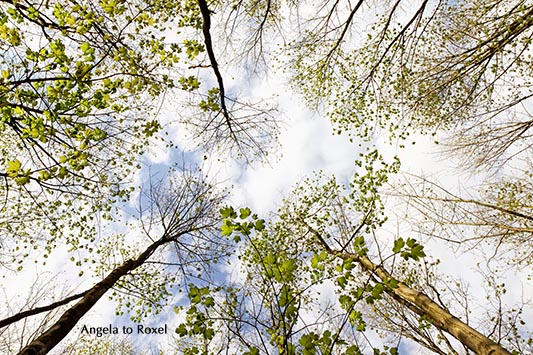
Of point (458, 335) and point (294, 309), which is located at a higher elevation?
point (458, 335)

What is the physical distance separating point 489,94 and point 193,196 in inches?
272

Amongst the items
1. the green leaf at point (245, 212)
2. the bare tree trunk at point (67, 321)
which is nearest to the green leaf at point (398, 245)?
the green leaf at point (245, 212)

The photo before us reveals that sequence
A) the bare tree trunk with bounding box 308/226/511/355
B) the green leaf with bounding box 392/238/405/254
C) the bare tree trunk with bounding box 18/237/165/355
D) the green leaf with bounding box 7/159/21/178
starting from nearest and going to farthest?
the green leaf with bounding box 392/238/405/254 < the green leaf with bounding box 7/159/21/178 < the bare tree trunk with bounding box 18/237/165/355 < the bare tree trunk with bounding box 308/226/511/355

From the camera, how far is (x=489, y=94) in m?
5.75

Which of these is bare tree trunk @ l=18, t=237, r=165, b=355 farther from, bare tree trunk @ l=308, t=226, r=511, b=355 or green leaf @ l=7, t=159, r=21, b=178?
bare tree trunk @ l=308, t=226, r=511, b=355

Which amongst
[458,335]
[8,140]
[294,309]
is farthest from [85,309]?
[458,335]

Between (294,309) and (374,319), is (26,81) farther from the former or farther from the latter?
(374,319)

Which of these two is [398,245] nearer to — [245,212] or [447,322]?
[245,212]

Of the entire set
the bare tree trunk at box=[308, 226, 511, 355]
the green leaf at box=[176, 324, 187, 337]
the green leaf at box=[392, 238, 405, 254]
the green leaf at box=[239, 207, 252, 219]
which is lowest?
the green leaf at box=[176, 324, 187, 337]

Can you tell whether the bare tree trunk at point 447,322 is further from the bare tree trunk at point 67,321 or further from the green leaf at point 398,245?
the bare tree trunk at point 67,321

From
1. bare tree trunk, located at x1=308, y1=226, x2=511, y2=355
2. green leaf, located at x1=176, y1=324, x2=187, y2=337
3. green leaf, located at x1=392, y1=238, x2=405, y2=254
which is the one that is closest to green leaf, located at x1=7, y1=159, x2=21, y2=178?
green leaf, located at x1=176, y1=324, x2=187, y2=337

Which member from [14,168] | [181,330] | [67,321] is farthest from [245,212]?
[67,321]

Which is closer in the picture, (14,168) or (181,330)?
(181,330)

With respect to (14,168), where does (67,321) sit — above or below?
below
